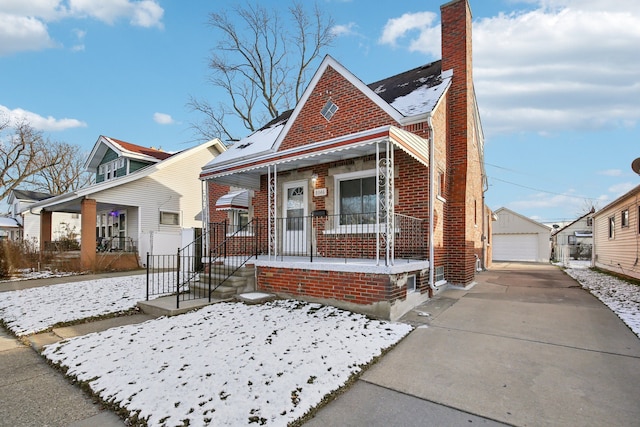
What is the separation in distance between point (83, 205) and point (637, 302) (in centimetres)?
1834

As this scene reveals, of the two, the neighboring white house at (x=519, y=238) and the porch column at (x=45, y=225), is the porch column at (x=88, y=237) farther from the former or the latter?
the neighboring white house at (x=519, y=238)

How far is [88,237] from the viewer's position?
13.9 meters

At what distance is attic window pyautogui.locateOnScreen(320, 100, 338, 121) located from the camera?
8867 millimetres

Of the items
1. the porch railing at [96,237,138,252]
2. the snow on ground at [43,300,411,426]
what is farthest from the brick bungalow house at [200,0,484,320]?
the porch railing at [96,237,138,252]

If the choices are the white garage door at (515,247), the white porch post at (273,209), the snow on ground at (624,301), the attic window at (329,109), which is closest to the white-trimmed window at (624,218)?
the snow on ground at (624,301)

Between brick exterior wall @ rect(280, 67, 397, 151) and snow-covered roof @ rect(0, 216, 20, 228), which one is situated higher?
brick exterior wall @ rect(280, 67, 397, 151)

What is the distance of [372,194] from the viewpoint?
802 cm

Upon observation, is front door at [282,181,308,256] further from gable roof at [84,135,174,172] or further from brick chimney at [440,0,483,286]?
gable roof at [84,135,174,172]

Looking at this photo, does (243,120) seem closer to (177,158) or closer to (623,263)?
(177,158)

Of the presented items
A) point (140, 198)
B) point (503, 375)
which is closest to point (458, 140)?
point (503, 375)

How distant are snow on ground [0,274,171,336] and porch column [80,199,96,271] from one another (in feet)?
13.1

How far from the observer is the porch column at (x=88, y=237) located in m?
13.6

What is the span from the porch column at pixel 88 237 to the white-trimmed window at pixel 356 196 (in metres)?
11.3

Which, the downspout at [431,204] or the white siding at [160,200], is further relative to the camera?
the white siding at [160,200]
